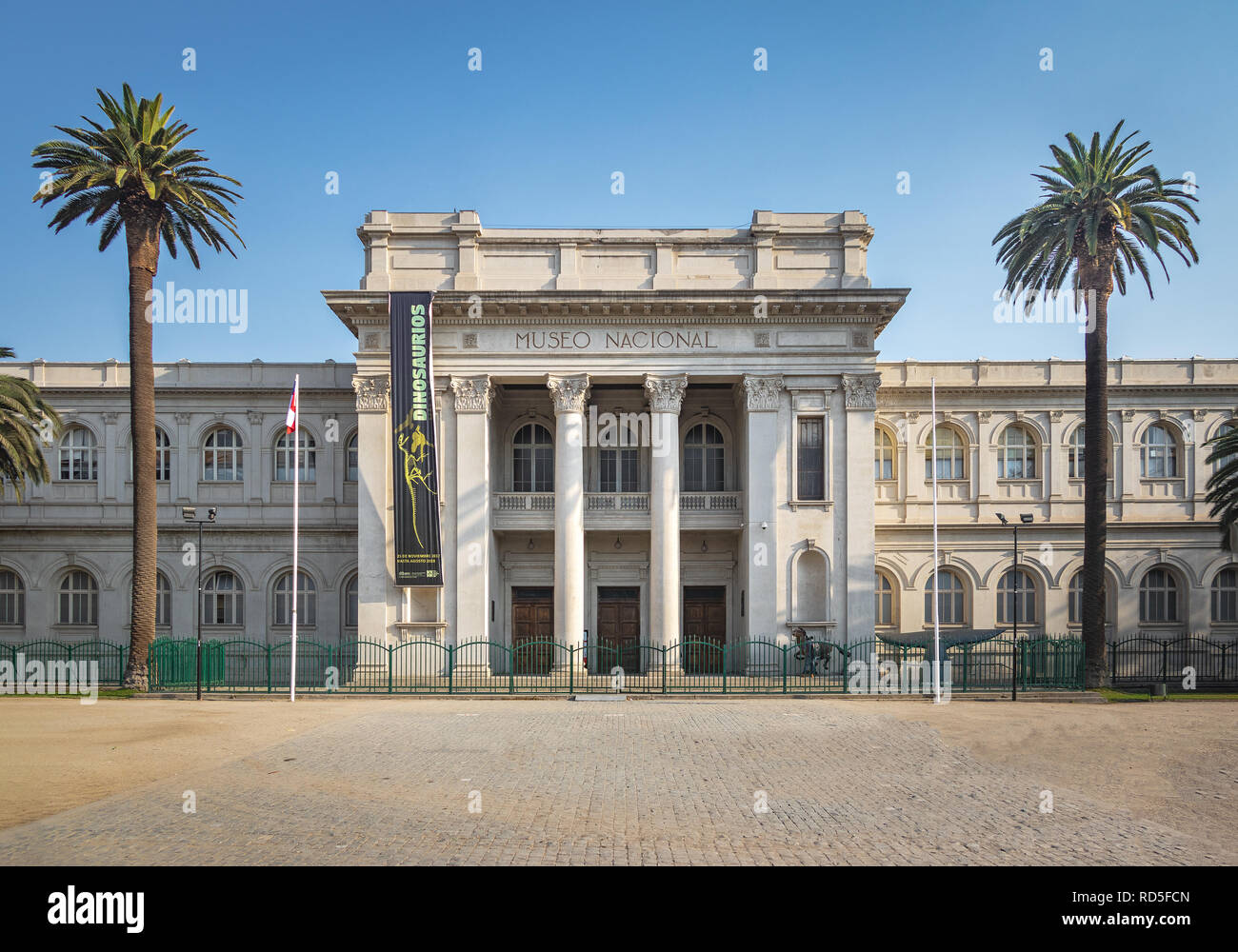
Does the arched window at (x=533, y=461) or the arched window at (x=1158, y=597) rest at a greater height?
the arched window at (x=533, y=461)

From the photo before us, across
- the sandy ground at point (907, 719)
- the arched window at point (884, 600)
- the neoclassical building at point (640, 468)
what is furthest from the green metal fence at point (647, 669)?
the arched window at point (884, 600)

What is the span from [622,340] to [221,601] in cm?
2020

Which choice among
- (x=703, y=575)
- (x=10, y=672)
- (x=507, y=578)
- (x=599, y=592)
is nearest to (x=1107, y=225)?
(x=703, y=575)

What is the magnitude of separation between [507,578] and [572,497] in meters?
5.32

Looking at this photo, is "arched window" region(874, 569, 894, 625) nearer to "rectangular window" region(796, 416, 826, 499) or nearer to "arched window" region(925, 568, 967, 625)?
"arched window" region(925, 568, 967, 625)

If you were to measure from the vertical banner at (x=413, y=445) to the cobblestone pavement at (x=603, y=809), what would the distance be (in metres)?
11.6

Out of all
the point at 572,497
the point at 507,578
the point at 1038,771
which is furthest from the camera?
the point at 507,578

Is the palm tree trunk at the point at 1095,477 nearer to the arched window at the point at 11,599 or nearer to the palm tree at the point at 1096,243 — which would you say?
the palm tree at the point at 1096,243

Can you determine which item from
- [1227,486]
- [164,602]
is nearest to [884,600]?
[1227,486]

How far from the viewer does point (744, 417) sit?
32125 mm

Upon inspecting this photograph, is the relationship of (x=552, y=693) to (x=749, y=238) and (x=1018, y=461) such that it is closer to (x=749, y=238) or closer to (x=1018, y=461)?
(x=749, y=238)

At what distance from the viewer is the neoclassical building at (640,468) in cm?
3084

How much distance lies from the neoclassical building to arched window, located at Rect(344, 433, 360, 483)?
0.41ft

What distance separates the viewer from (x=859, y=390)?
3109 cm
